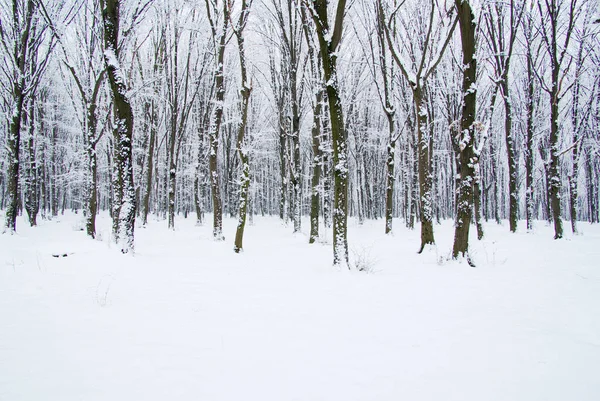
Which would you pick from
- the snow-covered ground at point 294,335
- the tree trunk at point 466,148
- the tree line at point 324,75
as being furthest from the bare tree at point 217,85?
the tree trunk at point 466,148

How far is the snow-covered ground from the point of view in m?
2.19

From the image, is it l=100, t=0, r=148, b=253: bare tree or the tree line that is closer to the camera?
the tree line

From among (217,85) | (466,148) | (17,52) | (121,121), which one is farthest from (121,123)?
(466,148)

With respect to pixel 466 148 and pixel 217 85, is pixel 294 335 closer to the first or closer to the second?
pixel 466 148

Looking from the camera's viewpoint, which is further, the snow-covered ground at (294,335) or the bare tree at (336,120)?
the bare tree at (336,120)

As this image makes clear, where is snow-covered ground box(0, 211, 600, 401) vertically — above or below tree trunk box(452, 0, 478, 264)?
below

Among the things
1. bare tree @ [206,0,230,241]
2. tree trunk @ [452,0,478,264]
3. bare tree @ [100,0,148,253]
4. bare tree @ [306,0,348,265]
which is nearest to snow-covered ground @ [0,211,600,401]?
bare tree @ [306,0,348,265]

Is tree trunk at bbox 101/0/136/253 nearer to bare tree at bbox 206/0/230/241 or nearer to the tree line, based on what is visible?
the tree line

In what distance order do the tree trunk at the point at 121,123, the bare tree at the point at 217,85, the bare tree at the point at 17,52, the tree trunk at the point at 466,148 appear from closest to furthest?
the tree trunk at the point at 466,148
the tree trunk at the point at 121,123
the bare tree at the point at 217,85
the bare tree at the point at 17,52

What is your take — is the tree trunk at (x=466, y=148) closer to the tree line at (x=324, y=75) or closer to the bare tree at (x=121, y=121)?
the tree line at (x=324, y=75)

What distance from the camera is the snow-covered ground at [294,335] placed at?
7.18ft

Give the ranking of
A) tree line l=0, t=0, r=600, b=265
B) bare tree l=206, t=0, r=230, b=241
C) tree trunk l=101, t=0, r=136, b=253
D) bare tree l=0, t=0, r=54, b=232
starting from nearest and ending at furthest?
1. tree line l=0, t=0, r=600, b=265
2. tree trunk l=101, t=0, r=136, b=253
3. bare tree l=206, t=0, r=230, b=241
4. bare tree l=0, t=0, r=54, b=232

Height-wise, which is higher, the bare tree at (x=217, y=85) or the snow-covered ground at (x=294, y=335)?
the bare tree at (x=217, y=85)

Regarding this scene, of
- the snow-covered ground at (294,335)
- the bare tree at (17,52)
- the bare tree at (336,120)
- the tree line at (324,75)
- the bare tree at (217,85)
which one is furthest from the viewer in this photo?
Result: the bare tree at (17,52)
